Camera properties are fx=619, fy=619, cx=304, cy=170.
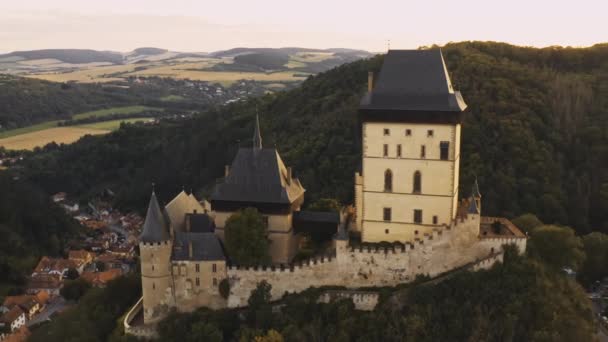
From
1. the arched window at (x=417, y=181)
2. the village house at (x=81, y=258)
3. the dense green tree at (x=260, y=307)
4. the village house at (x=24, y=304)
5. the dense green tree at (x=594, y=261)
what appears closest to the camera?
the dense green tree at (x=260, y=307)

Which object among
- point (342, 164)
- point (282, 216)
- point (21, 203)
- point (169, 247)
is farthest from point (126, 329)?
point (21, 203)

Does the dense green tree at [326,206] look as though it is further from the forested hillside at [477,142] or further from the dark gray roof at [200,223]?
the forested hillside at [477,142]

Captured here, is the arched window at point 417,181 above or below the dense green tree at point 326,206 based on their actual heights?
above

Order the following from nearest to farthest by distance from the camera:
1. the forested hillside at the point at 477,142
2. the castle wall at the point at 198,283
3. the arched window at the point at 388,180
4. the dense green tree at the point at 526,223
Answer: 1. the castle wall at the point at 198,283
2. the arched window at the point at 388,180
3. the dense green tree at the point at 526,223
4. the forested hillside at the point at 477,142

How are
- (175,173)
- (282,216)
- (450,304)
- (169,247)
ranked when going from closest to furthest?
(450,304) → (169,247) → (282,216) → (175,173)

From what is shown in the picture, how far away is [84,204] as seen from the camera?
144625mm

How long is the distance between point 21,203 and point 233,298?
279 ft

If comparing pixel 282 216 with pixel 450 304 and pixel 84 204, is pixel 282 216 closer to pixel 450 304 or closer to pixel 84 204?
pixel 450 304

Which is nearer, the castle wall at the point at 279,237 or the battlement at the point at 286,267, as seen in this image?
the battlement at the point at 286,267

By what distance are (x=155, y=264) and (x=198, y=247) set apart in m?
3.10

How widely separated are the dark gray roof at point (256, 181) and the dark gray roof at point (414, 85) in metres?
8.41

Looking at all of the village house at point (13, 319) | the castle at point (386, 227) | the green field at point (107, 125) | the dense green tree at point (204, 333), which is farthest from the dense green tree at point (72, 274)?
the green field at point (107, 125)

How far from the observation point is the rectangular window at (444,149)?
139 feet

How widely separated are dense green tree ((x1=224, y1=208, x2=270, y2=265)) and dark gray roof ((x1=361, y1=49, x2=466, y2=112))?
36.9ft
